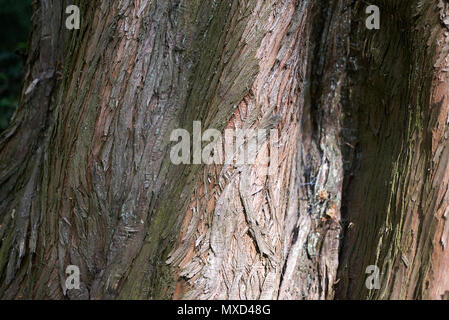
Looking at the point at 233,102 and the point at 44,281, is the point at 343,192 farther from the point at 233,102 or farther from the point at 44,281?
the point at 44,281

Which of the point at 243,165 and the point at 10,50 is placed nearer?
the point at 243,165

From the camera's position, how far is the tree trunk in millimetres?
1975

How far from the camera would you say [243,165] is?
206 cm

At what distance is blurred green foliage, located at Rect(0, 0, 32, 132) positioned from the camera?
545 cm

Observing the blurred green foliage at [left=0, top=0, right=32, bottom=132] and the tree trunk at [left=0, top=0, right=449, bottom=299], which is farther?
the blurred green foliage at [left=0, top=0, right=32, bottom=132]

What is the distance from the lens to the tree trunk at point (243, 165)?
197cm

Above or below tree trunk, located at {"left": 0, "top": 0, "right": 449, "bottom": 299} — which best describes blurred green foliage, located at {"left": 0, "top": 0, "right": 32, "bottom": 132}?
above

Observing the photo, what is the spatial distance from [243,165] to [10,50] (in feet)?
16.7

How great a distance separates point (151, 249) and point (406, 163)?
1051 millimetres

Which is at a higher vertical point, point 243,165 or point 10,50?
point 10,50

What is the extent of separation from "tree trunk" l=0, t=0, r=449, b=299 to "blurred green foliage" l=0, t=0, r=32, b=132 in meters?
3.39

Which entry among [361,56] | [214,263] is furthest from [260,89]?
[214,263]

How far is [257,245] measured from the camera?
2.05m

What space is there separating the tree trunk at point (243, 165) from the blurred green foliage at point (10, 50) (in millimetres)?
3388
